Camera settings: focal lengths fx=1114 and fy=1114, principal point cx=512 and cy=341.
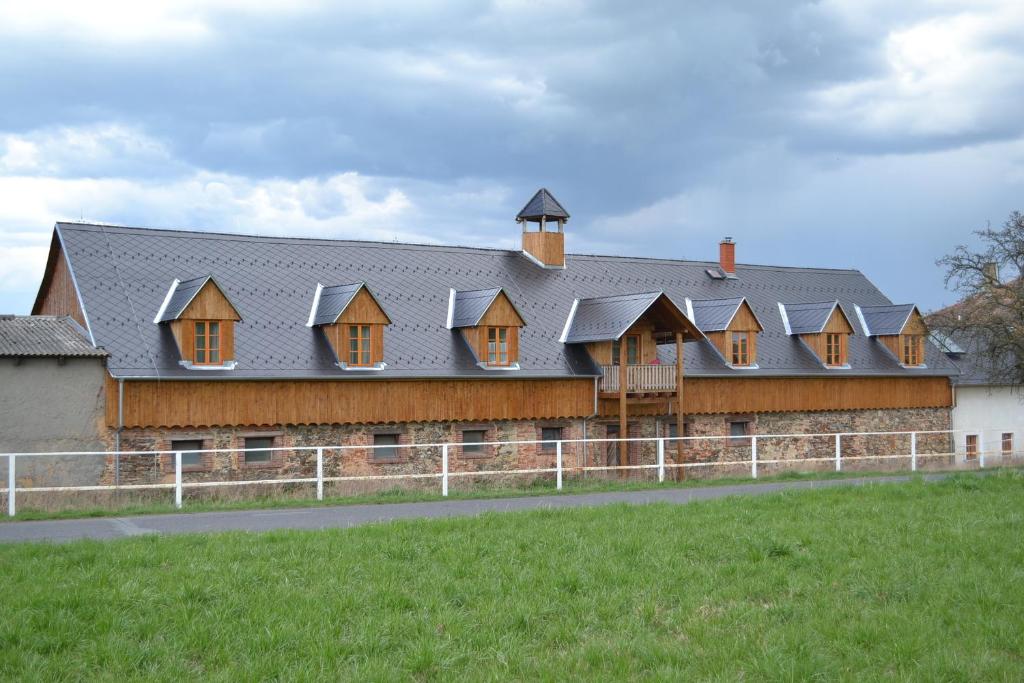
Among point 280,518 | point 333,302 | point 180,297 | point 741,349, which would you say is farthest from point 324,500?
point 741,349

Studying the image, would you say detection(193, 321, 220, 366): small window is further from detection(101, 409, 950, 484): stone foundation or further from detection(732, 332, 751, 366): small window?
detection(732, 332, 751, 366): small window

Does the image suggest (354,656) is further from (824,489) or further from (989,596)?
(824,489)

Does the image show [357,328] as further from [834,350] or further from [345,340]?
[834,350]

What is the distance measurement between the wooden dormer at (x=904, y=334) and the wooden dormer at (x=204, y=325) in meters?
24.3

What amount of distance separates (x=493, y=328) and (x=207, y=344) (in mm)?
8005

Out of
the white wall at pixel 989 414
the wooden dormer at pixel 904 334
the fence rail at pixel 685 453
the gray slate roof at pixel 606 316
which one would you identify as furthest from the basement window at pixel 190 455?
the white wall at pixel 989 414

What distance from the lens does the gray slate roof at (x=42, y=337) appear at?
25156 millimetres

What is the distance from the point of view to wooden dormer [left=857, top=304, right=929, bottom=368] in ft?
132

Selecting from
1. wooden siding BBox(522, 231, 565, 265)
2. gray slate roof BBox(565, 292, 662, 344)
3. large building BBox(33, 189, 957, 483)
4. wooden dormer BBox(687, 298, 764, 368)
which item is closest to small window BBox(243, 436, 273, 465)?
large building BBox(33, 189, 957, 483)

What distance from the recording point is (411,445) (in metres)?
29.3

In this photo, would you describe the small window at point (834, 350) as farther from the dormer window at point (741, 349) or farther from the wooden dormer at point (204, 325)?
the wooden dormer at point (204, 325)

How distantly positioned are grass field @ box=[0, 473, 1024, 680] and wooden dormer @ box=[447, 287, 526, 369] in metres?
15.8

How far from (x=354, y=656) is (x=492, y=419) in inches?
844

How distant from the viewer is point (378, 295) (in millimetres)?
32156
